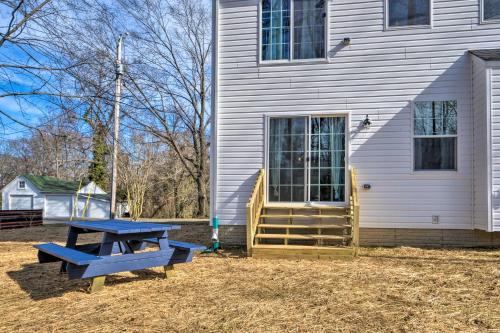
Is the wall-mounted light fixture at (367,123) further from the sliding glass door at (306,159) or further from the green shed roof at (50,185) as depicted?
the green shed roof at (50,185)

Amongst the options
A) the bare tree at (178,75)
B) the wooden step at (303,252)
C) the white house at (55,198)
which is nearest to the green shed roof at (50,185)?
the white house at (55,198)

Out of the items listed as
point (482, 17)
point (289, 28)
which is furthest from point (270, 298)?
point (482, 17)

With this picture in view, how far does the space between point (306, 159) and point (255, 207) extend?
1.49 metres

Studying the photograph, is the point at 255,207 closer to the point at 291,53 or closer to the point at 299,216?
the point at 299,216

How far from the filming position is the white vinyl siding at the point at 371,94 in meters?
7.17

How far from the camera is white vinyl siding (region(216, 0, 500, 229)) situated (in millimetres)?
7172

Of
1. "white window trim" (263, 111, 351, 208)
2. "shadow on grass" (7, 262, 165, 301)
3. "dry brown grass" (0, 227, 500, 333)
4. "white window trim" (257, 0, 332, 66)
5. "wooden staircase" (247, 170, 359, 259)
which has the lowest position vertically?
"shadow on grass" (7, 262, 165, 301)

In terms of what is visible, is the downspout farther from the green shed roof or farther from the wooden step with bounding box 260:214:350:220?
the green shed roof

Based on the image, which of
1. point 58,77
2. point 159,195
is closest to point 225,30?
point 58,77

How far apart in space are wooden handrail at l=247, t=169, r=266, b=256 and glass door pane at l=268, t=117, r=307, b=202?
1.00 ft

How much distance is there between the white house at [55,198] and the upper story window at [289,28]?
2248 centimetres

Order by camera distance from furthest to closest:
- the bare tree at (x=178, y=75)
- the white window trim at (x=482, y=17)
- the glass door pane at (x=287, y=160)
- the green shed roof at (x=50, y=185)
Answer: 1. the green shed roof at (x=50, y=185)
2. the bare tree at (x=178, y=75)
3. the glass door pane at (x=287, y=160)
4. the white window trim at (x=482, y=17)

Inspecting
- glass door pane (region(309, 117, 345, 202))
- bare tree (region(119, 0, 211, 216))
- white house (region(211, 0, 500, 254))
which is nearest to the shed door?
bare tree (region(119, 0, 211, 216))

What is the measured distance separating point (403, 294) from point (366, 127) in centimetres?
393
